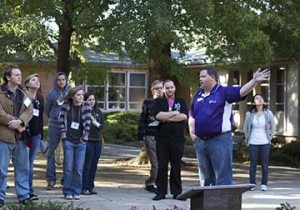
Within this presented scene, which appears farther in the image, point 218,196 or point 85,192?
point 85,192

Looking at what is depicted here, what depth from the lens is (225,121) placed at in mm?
8633

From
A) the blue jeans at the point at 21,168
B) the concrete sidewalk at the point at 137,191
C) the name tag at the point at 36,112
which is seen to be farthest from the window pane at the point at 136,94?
the blue jeans at the point at 21,168

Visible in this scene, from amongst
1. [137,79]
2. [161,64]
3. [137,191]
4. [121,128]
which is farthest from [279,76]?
[137,191]

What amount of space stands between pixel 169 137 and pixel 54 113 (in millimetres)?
2207

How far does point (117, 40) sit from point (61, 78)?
1280 mm

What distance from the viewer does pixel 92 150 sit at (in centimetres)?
1130

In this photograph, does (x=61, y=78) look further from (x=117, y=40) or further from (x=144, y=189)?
(x=144, y=189)

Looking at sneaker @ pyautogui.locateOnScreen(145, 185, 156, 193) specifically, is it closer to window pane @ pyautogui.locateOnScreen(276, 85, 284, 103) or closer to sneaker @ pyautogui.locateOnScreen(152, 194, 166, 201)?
sneaker @ pyautogui.locateOnScreen(152, 194, 166, 201)

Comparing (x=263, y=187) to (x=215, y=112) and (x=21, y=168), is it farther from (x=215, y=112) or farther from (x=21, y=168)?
(x=21, y=168)

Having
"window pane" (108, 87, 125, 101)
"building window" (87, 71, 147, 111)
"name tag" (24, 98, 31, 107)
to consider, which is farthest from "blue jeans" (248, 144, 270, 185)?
"window pane" (108, 87, 125, 101)

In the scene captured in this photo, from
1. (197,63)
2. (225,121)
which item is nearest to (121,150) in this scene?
(197,63)

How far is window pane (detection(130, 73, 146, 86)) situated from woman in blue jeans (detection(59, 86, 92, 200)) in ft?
85.8

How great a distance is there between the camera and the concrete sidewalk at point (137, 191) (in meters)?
10.1

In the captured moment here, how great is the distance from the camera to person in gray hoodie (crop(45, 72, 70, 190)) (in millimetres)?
11148
